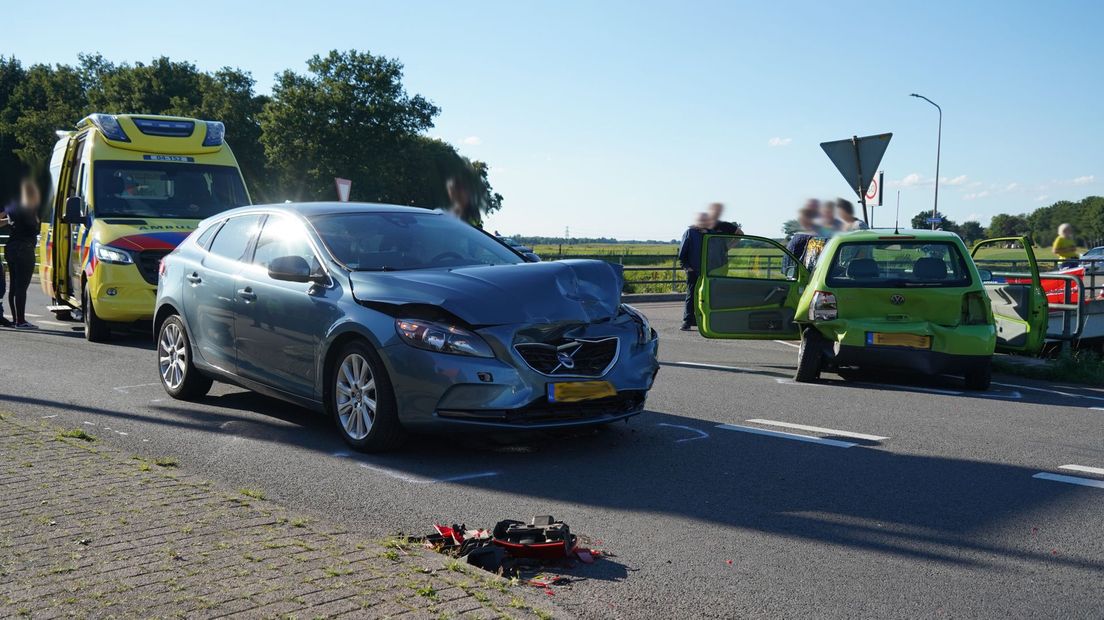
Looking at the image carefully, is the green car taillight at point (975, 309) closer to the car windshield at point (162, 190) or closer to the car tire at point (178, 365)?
the car tire at point (178, 365)

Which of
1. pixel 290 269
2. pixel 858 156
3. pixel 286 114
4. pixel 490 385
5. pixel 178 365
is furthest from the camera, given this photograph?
pixel 286 114

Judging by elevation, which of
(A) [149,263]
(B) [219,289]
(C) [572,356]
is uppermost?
(A) [149,263]

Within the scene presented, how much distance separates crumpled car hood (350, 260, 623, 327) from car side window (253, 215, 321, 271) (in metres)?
0.71

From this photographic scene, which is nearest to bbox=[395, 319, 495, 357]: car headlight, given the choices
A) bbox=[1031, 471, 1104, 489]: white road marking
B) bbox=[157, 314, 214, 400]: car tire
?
bbox=[157, 314, 214, 400]: car tire

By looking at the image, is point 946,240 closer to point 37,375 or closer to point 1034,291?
point 1034,291

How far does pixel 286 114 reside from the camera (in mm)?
71688

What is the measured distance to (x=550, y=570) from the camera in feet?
14.7

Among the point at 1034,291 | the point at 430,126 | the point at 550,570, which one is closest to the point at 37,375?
the point at 550,570

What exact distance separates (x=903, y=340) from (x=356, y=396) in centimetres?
558

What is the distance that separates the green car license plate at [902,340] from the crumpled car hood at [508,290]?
402 cm

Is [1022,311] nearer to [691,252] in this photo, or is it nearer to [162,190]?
[691,252]

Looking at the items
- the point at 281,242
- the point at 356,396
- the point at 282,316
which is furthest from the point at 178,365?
the point at 356,396

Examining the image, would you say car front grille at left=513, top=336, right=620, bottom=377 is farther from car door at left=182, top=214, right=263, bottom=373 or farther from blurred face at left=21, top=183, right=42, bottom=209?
blurred face at left=21, top=183, right=42, bottom=209

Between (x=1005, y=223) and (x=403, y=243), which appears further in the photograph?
(x=1005, y=223)
